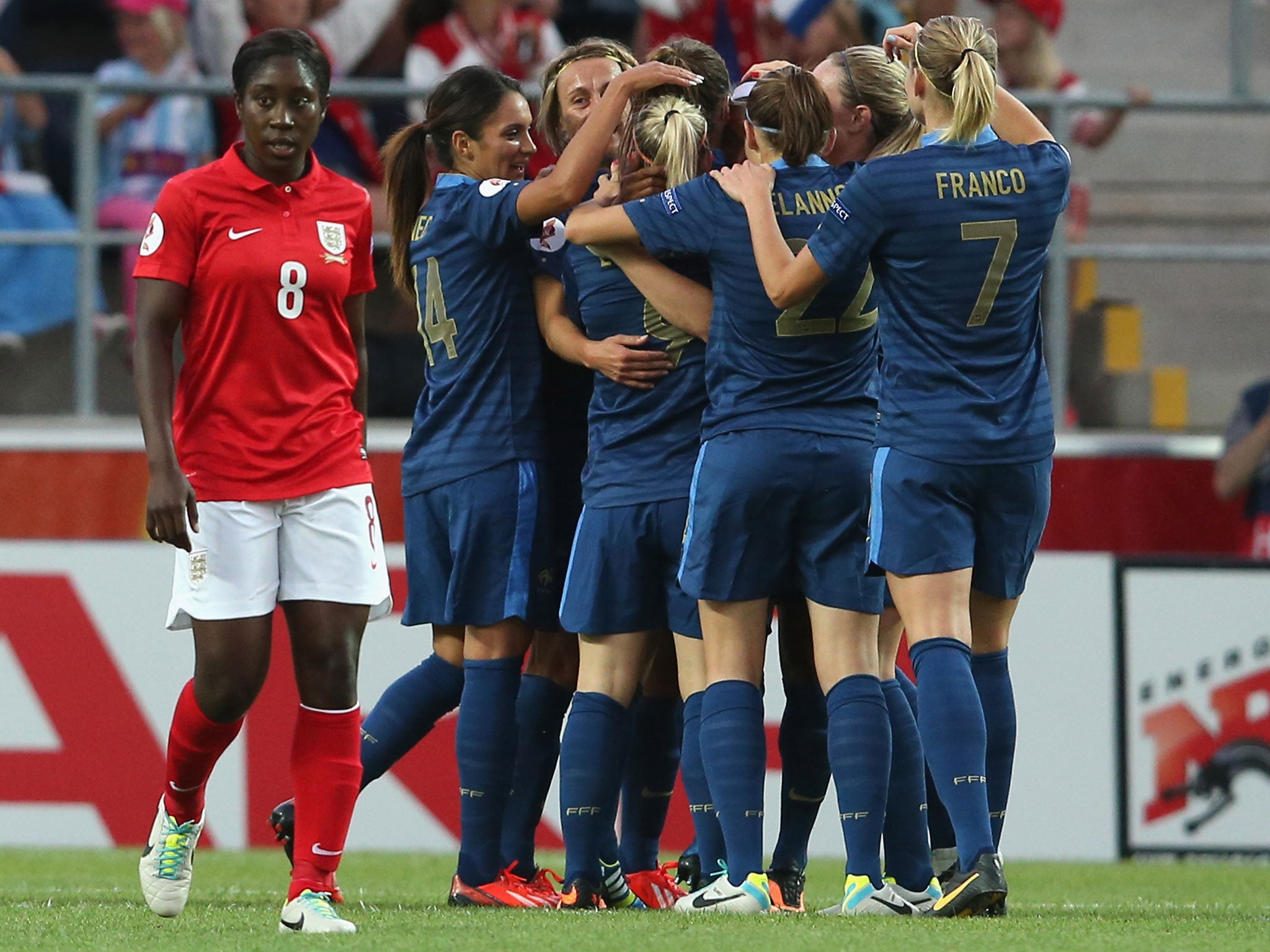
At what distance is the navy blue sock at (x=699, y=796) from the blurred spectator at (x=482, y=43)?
13.6ft

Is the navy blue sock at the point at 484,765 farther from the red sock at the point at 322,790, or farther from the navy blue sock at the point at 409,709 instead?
the red sock at the point at 322,790

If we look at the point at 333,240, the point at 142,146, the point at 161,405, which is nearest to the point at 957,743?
the point at 333,240

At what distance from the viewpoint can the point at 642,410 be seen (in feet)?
16.2

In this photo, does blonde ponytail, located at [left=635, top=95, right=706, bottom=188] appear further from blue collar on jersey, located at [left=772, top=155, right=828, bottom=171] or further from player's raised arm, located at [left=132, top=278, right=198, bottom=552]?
player's raised arm, located at [left=132, top=278, right=198, bottom=552]

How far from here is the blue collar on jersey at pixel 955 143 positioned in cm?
450

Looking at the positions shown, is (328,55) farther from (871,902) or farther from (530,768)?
(871,902)

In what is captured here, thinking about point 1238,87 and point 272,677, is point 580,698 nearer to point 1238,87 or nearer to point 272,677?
point 272,677

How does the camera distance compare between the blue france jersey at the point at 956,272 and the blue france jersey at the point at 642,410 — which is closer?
the blue france jersey at the point at 956,272

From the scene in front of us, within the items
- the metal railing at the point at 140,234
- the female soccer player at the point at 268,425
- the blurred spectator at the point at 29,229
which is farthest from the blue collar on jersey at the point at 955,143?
the blurred spectator at the point at 29,229

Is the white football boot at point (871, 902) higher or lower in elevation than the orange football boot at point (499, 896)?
higher

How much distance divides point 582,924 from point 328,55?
17.0 feet

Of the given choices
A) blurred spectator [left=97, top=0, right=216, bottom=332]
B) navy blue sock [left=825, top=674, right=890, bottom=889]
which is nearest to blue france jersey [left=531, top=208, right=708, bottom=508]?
navy blue sock [left=825, top=674, right=890, bottom=889]

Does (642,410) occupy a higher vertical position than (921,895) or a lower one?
higher

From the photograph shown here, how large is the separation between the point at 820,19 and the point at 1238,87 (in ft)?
5.58
